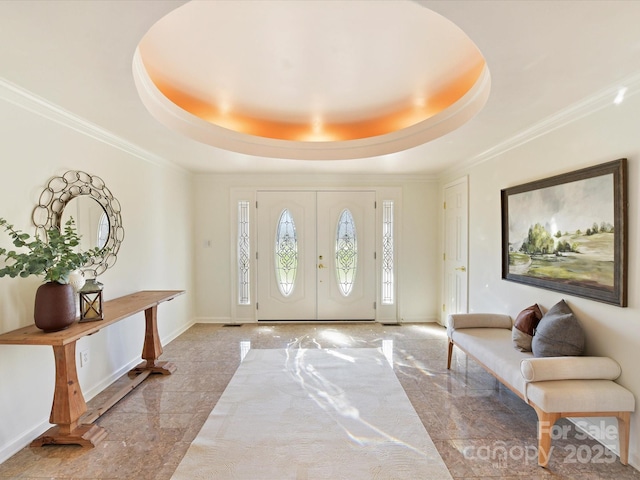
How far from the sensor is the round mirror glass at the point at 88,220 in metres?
2.48

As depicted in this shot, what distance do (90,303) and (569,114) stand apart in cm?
387

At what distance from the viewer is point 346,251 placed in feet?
16.1

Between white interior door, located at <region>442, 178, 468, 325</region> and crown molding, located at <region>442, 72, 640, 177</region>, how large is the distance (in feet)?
2.72

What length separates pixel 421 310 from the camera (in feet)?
16.3

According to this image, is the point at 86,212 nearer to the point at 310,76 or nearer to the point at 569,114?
the point at 310,76

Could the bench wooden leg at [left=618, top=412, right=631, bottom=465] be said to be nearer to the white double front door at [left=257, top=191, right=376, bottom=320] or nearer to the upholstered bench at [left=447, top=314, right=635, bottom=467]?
the upholstered bench at [left=447, top=314, right=635, bottom=467]

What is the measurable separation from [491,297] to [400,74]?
2.55 meters

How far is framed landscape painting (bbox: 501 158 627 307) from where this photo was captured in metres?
2.00

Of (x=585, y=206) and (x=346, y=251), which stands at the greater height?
(x=585, y=206)

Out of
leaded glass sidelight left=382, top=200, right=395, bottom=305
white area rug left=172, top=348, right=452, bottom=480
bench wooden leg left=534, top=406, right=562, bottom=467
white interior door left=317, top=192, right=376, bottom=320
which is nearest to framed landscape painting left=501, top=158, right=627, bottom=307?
bench wooden leg left=534, top=406, right=562, bottom=467

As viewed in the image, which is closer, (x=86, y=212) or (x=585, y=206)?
(x=585, y=206)

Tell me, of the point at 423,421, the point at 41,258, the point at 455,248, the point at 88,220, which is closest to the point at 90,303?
the point at 41,258

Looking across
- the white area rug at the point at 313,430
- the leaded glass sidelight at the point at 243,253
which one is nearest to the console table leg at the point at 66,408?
the white area rug at the point at 313,430

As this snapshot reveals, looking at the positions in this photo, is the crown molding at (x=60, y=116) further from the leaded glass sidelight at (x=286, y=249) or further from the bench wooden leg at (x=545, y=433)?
the bench wooden leg at (x=545, y=433)
